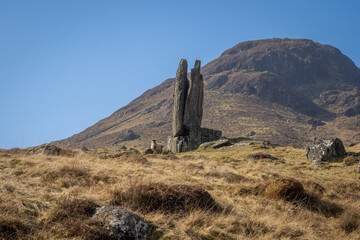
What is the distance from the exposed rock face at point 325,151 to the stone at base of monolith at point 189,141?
55.8ft

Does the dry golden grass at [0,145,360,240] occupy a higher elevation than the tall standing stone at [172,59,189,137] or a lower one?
lower

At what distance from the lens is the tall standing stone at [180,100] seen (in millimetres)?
38469

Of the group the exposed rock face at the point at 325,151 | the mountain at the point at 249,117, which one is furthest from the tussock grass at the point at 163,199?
the mountain at the point at 249,117

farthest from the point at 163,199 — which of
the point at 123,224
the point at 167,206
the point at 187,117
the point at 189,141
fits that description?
the point at 187,117

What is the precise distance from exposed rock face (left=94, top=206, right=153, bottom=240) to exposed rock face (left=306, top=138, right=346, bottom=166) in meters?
18.0

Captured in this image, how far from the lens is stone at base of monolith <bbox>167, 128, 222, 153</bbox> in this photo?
36.2 meters

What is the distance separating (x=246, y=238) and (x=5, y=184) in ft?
19.5

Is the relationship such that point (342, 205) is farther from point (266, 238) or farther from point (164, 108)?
point (164, 108)

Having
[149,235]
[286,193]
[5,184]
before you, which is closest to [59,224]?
[149,235]

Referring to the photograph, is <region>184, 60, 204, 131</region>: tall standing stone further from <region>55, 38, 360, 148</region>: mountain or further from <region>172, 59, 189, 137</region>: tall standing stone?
<region>55, 38, 360, 148</region>: mountain

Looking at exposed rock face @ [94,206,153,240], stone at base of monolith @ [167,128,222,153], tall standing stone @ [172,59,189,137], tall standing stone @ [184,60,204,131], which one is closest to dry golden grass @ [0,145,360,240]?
exposed rock face @ [94,206,153,240]

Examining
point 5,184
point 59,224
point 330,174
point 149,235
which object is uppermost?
point 5,184

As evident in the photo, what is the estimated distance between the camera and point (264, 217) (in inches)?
277

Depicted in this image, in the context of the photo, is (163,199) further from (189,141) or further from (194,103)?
(194,103)
